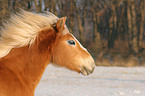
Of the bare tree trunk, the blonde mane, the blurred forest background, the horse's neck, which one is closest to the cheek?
the horse's neck

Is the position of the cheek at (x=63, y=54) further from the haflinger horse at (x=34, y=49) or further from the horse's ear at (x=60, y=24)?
the horse's ear at (x=60, y=24)

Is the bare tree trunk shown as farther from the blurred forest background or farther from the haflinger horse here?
the haflinger horse

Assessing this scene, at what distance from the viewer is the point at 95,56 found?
18.0 m

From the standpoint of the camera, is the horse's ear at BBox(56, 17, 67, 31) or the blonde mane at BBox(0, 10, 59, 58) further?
the horse's ear at BBox(56, 17, 67, 31)

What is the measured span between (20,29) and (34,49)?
10.9 inches

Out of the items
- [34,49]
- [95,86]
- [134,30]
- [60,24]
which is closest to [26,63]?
[34,49]

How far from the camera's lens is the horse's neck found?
340 cm

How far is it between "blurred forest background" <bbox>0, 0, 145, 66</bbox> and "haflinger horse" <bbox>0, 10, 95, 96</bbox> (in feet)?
47.2

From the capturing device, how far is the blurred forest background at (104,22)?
18281mm

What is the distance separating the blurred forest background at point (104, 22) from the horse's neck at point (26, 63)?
14.5m

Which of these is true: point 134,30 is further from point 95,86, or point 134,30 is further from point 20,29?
point 20,29

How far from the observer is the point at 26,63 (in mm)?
3510

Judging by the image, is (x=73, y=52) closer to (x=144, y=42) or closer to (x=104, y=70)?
(x=104, y=70)

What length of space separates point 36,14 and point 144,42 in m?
15.4
